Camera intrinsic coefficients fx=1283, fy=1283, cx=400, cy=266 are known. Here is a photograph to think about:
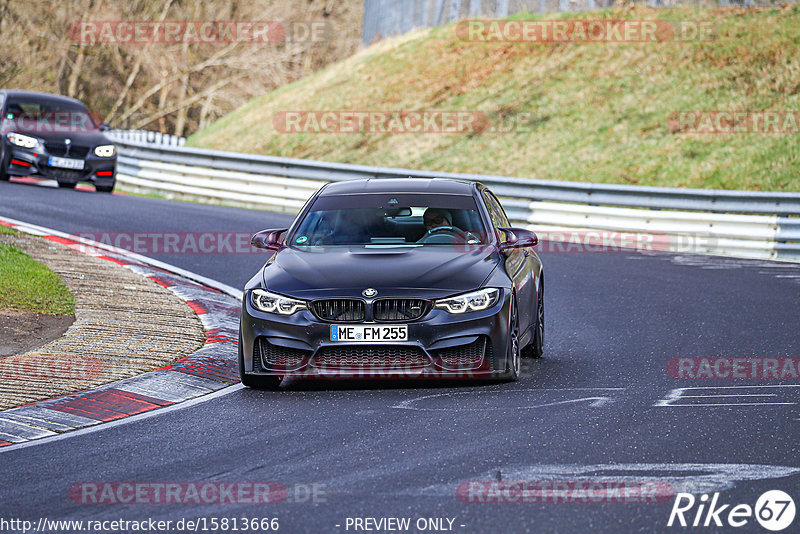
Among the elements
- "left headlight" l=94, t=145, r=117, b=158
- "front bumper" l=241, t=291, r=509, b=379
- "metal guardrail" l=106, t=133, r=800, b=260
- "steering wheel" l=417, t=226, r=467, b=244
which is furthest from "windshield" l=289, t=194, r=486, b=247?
"left headlight" l=94, t=145, r=117, b=158

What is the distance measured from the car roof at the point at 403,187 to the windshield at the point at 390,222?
0.08 meters

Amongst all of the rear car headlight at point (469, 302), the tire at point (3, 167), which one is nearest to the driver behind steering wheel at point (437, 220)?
the rear car headlight at point (469, 302)

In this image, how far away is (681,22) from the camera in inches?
1407

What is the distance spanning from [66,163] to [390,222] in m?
15.7

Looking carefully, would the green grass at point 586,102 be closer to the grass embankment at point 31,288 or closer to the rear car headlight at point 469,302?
the grass embankment at point 31,288

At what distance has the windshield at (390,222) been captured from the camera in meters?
9.73

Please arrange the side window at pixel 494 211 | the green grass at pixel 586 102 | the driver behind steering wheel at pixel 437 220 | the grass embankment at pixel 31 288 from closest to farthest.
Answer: the driver behind steering wheel at pixel 437 220 → the side window at pixel 494 211 → the grass embankment at pixel 31 288 → the green grass at pixel 586 102

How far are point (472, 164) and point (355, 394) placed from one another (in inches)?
907

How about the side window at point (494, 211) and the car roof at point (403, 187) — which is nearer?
the car roof at point (403, 187)

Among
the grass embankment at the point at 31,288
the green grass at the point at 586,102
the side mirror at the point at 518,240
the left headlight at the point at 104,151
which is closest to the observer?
the side mirror at the point at 518,240

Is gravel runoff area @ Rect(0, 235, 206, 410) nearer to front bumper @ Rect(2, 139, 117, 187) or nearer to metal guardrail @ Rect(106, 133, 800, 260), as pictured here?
metal guardrail @ Rect(106, 133, 800, 260)

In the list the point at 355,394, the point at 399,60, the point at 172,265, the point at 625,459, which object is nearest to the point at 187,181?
the point at 172,265

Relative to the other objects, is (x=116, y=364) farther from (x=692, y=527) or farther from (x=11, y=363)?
(x=692, y=527)

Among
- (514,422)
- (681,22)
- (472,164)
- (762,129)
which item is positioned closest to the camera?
(514,422)
